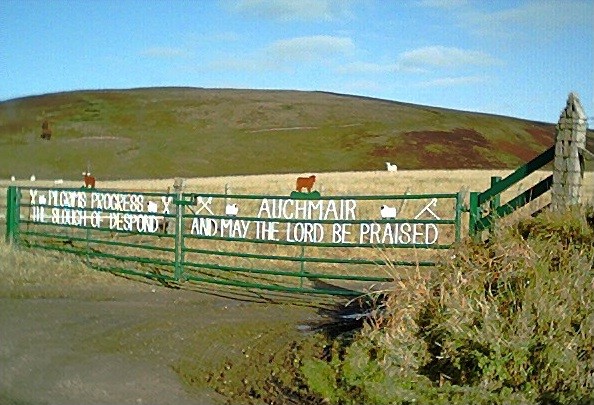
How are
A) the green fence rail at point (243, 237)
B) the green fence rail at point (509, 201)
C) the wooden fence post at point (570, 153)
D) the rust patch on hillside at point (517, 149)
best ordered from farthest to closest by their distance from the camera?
the rust patch on hillside at point (517, 149) < the green fence rail at point (243, 237) < the green fence rail at point (509, 201) < the wooden fence post at point (570, 153)

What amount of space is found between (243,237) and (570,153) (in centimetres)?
546

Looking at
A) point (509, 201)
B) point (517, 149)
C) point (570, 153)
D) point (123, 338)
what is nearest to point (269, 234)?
point (509, 201)

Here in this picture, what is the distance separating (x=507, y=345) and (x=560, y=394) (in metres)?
0.56

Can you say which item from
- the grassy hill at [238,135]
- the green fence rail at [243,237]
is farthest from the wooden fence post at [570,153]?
the grassy hill at [238,135]

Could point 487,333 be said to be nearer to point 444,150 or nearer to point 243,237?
point 243,237

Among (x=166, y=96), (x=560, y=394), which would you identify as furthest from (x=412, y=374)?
(x=166, y=96)

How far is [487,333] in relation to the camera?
21.5 feet

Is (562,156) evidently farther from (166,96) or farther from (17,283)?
(166,96)

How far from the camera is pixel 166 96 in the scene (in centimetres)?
9050

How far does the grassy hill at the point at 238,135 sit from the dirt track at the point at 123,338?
154 feet

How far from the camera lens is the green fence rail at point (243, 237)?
11430mm

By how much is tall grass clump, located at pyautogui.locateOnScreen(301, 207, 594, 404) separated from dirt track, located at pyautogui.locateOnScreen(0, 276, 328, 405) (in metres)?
1.27

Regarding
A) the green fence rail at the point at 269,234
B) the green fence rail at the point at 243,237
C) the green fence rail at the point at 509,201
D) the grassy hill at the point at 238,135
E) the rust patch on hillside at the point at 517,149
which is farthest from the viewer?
the grassy hill at the point at 238,135

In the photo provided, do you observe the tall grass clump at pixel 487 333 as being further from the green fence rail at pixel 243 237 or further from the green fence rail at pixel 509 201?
the green fence rail at pixel 243 237
